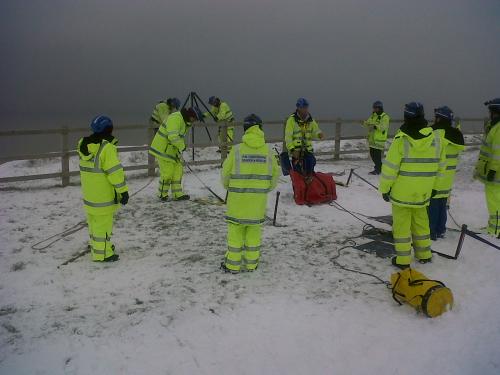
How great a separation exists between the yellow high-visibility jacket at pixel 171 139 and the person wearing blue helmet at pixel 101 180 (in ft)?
8.31

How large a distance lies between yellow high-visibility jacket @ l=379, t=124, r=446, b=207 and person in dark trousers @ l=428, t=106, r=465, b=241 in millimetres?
864

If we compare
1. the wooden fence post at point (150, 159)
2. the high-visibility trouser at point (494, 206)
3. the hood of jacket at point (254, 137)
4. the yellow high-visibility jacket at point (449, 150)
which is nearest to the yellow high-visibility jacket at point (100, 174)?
the hood of jacket at point (254, 137)

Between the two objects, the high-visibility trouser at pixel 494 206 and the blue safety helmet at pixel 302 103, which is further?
the blue safety helmet at pixel 302 103

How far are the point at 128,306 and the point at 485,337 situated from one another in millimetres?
3677

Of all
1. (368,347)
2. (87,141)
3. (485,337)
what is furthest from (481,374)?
(87,141)

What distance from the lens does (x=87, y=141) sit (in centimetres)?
536

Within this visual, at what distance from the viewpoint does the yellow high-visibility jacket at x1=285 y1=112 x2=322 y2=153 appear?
29.1 feet

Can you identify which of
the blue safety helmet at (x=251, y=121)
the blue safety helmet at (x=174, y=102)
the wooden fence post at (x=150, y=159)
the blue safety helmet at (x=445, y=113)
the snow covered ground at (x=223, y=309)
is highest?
the blue safety helmet at (x=174, y=102)

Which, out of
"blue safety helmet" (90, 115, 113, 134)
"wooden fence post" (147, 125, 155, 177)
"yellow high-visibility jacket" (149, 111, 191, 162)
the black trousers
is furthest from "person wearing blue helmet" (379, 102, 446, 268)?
"wooden fence post" (147, 125, 155, 177)

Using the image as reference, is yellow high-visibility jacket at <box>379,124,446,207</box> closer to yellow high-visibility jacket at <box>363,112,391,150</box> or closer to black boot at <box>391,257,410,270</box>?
black boot at <box>391,257,410,270</box>

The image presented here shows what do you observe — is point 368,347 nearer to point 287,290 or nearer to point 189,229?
point 287,290

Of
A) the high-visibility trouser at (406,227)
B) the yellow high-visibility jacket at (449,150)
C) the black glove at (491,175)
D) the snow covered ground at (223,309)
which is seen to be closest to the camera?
the snow covered ground at (223,309)

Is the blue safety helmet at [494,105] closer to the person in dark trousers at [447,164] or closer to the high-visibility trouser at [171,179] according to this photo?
the person in dark trousers at [447,164]

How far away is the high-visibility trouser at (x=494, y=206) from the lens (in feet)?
22.0
